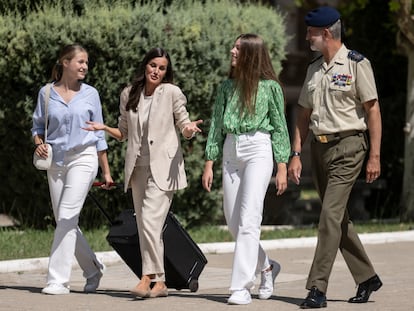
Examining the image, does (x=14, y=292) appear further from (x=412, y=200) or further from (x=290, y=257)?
(x=412, y=200)

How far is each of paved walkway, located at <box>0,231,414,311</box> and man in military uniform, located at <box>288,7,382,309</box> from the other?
1.31 ft

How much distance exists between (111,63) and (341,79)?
5630 mm

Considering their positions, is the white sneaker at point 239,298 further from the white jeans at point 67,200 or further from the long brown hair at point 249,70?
the white jeans at point 67,200

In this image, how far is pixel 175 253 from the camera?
8922 millimetres

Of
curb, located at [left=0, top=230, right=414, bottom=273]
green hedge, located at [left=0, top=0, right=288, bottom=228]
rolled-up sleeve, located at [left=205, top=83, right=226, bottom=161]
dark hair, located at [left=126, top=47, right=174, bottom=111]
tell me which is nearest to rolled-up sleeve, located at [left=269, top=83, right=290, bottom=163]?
rolled-up sleeve, located at [left=205, top=83, right=226, bottom=161]

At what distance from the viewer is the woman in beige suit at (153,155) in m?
8.71

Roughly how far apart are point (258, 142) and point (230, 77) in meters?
0.54

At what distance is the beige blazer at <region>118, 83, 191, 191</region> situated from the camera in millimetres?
8727

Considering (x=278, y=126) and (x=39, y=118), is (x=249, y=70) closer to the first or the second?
(x=278, y=126)

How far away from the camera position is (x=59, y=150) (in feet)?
29.7

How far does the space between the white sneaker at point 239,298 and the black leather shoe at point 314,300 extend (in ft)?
1.25

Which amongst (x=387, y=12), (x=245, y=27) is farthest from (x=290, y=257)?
(x=387, y=12)

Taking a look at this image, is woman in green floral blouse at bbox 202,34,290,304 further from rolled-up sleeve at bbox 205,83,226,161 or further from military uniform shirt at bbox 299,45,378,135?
military uniform shirt at bbox 299,45,378,135

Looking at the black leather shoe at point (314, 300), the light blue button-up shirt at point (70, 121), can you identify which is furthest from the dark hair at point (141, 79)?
the black leather shoe at point (314, 300)
